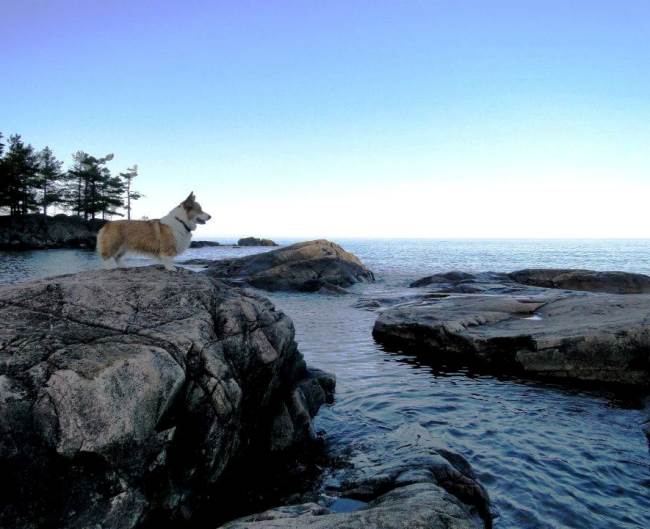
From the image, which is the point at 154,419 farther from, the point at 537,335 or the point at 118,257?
the point at 537,335

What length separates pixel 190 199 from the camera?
29.1 ft

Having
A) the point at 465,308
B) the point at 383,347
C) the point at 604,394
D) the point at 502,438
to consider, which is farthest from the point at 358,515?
the point at 465,308

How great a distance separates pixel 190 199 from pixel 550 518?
8.04 metres

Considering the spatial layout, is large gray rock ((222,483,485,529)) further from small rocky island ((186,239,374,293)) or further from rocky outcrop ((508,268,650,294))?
rocky outcrop ((508,268,650,294))

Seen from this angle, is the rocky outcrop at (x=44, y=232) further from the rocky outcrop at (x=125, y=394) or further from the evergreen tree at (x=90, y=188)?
the rocky outcrop at (x=125, y=394)

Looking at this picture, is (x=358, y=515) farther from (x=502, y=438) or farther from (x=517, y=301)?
(x=517, y=301)

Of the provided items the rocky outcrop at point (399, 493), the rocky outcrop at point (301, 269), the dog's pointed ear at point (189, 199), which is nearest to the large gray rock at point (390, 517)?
the rocky outcrop at point (399, 493)

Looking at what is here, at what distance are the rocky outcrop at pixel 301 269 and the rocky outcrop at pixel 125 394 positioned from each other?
23104mm

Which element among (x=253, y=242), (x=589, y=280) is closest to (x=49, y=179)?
(x=253, y=242)

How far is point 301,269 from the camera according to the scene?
33.5m

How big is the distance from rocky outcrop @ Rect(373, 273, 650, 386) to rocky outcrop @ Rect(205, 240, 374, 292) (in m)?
14.3

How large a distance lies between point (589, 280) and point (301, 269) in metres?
19.9

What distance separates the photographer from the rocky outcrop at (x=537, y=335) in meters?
11.3

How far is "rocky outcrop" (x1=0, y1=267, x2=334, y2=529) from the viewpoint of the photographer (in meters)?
4.16
